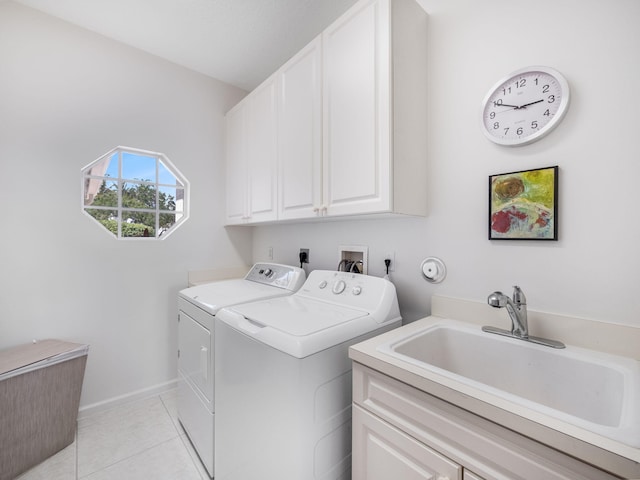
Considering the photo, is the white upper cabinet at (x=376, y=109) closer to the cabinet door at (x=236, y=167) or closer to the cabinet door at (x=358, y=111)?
the cabinet door at (x=358, y=111)

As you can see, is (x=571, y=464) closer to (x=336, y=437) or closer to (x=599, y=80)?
→ (x=336, y=437)

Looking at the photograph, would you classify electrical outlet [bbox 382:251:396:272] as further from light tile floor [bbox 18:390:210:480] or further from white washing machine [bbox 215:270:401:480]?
light tile floor [bbox 18:390:210:480]

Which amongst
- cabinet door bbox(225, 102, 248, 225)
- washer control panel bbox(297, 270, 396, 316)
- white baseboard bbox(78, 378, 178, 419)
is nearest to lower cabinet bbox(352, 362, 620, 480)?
washer control panel bbox(297, 270, 396, 316)

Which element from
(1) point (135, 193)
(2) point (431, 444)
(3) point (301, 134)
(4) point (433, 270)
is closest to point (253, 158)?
(3) point (301, 134)

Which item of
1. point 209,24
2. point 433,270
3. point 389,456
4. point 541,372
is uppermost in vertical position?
point 209,24

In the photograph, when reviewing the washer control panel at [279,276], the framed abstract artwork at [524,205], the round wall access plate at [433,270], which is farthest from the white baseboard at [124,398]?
the framed abstract artwork at [524,205]

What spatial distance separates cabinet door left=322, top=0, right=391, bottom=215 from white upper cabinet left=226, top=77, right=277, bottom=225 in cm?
55

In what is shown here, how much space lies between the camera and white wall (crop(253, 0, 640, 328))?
3.12ft

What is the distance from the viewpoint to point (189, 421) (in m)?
1.67

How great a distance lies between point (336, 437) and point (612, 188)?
135 centimetres

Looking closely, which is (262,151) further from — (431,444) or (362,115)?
(431,444)

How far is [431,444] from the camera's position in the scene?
0.78 meters

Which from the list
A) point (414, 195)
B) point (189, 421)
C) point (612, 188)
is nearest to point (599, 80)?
point (612, 188)

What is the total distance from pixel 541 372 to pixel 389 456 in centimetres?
62
